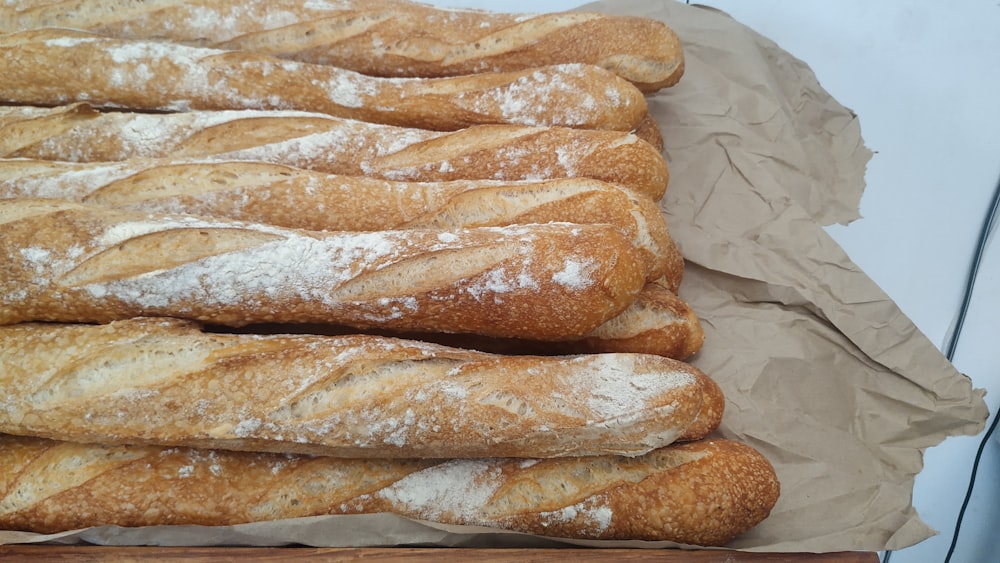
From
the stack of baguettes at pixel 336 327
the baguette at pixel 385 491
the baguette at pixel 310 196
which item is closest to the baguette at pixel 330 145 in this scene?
the stack of baguettes at pixel 336 327

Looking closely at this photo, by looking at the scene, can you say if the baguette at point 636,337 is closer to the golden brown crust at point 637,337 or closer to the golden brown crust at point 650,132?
the golden brown crust at point 637,337

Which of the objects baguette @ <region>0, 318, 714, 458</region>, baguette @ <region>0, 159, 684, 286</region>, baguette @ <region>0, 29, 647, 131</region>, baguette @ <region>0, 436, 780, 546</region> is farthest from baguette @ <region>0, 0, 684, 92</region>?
baguette @ <region>0, 436, 780, 546</region>

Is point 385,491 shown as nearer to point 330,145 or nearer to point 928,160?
point 330,145

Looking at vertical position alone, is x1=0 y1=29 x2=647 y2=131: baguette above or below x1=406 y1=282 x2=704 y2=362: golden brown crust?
above

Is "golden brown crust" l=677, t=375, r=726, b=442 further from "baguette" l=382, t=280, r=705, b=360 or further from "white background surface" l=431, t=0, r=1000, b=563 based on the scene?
"white background surface" l=431, t=0, r=1000, b=563

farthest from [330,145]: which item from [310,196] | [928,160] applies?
[928,160]

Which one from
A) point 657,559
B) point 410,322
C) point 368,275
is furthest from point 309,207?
point 657,559
